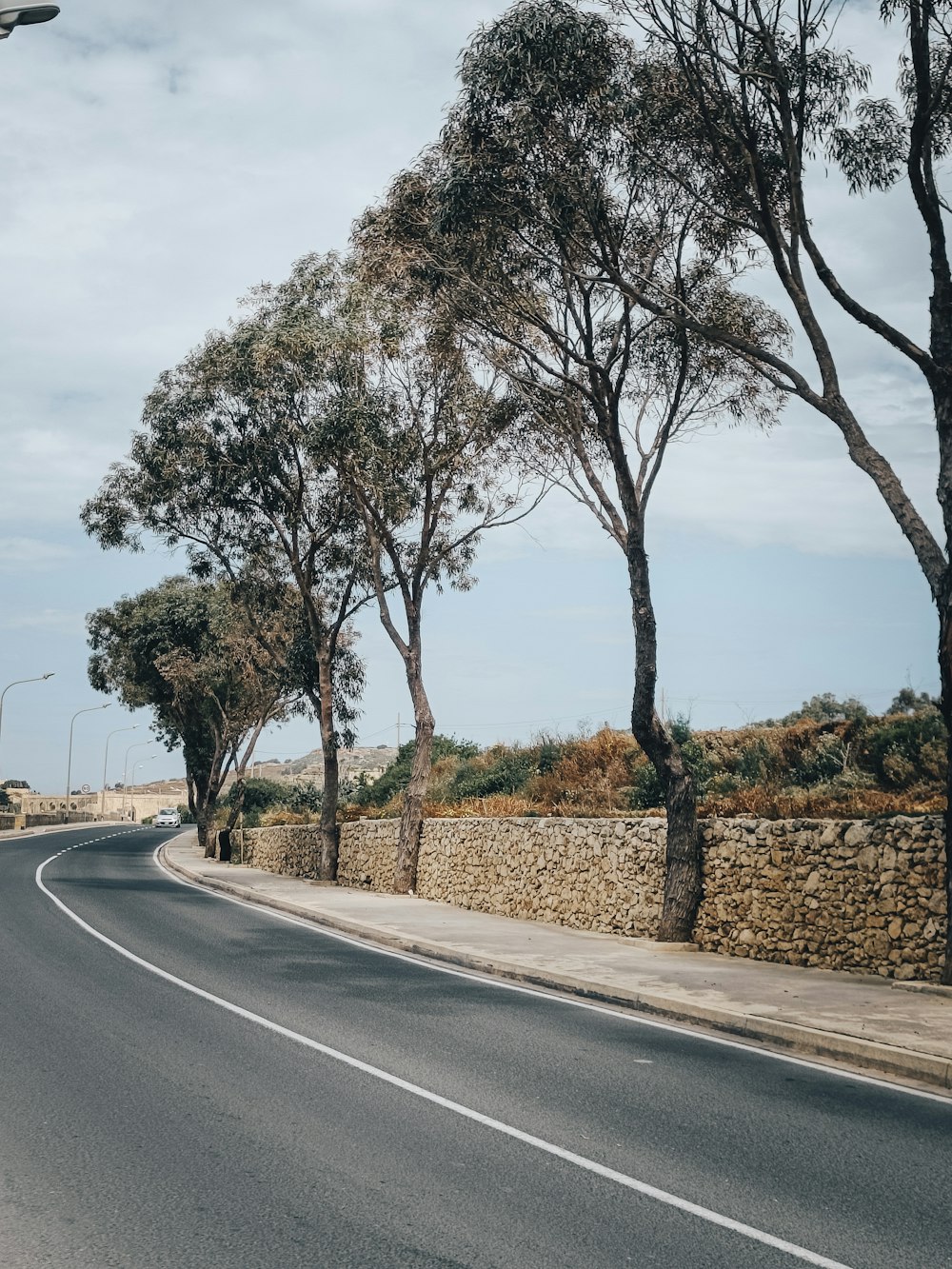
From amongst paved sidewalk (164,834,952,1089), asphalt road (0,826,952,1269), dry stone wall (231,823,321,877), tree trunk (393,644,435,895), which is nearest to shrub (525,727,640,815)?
tree trunk (393,644,435,895)

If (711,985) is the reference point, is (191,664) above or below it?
above

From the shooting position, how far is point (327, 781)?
30500mm

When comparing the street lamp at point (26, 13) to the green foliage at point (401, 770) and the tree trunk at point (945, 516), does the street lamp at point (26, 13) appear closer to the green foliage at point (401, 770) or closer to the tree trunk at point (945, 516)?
the tree trunk at point (945, 516)

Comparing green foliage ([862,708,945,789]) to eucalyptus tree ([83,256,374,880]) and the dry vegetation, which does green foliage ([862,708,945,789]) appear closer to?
the dry vegetation

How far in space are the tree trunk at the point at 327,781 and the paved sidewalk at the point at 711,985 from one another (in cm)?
879

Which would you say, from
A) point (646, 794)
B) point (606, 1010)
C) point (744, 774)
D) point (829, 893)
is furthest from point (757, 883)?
point (646, 794)

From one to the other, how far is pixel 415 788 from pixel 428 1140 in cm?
1934

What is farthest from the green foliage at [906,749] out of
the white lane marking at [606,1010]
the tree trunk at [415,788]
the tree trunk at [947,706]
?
the tree trunk at [415,788]

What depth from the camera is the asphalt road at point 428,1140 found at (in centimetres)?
508

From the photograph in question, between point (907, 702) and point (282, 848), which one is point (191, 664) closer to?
point (282, 848)

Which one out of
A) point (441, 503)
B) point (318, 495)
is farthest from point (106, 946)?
point (318, 495)

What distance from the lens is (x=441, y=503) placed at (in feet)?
87.8

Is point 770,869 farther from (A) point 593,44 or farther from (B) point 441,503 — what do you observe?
(B) point 441,503

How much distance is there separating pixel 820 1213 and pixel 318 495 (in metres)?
26.1
